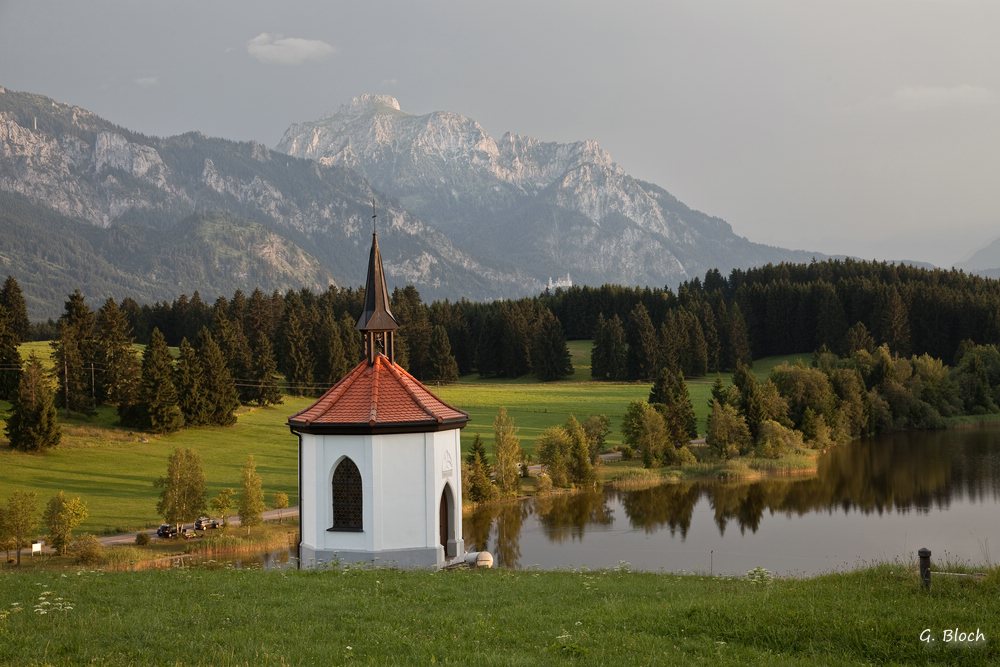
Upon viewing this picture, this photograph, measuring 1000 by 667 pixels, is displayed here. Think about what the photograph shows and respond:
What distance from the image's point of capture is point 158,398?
73.4 meters

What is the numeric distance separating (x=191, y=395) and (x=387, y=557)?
55.6m

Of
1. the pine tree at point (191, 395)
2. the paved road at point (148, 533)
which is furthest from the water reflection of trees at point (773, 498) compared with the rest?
the pine tree at point (191, 395)

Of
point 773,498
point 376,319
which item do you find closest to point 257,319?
point 773,498

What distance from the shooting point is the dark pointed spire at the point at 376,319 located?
28688 mm

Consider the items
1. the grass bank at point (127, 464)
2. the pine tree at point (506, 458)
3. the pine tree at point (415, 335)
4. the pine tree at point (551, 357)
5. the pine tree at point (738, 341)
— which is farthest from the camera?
the pine tree at point (738, 341)

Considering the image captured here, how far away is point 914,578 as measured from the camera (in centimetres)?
1538

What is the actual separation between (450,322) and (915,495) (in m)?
91.0

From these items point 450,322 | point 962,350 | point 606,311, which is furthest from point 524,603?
point 606,311

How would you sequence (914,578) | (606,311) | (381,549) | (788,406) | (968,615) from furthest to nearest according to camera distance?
(606,311) < (788,406) < (381,549) < (914,578) < (968,615)

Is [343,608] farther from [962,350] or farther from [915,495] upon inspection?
[962,350]

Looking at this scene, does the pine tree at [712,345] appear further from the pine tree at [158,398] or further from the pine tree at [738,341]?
the pine tree at [158,398]

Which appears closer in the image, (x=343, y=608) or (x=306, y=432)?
(x=343, y=608)

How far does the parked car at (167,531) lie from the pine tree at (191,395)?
93.1 ft

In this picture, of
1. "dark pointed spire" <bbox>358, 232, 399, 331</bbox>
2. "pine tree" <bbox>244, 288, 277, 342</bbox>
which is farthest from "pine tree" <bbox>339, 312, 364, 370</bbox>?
"dark pointed spire" <bbox>358, 232, 399, 331</bbox>
